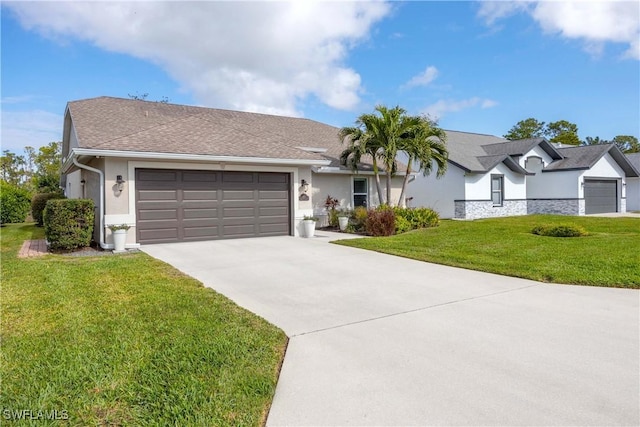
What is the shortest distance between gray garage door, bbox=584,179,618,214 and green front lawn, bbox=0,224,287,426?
24.6 m

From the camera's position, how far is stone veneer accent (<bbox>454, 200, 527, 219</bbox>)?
19391 mm

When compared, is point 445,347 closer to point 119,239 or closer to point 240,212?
point 119,239

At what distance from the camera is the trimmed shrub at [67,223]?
30.4 ft

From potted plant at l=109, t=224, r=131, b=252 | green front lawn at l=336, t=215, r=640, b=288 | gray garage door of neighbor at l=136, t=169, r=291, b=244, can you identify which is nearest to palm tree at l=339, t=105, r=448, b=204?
green front lawn at l=336, t=215, r=640, b=288

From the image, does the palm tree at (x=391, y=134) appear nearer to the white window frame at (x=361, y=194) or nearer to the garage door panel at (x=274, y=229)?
the white window frame at (x=361, y=194)

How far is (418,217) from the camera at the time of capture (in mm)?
14336

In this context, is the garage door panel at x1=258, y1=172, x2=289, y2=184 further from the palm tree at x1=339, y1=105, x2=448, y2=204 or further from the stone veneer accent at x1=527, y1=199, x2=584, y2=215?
the stone veneer accent at x1=527, y1=199, x2=584, y2=215

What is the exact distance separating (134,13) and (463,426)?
1300 centimetres

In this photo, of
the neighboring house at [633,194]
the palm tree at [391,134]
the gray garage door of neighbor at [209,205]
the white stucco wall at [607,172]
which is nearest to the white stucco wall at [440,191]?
the palm tree at [391,134]

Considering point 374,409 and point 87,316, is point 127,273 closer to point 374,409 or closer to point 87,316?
point 87,316

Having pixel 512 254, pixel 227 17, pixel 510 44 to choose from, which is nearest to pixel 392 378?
pixel 512 254

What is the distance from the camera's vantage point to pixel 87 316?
14.9 ft

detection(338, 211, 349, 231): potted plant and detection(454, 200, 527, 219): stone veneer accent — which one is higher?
detection(454, 200, 527, 219): stone veneer accent

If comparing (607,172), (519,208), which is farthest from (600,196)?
(519,208)
